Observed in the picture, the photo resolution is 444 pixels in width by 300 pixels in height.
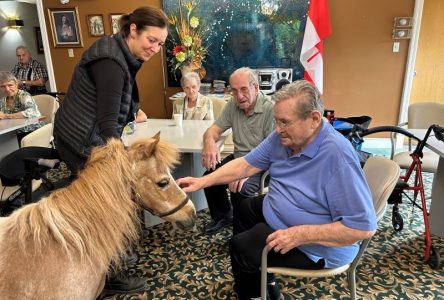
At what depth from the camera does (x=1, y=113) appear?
317 centimetres

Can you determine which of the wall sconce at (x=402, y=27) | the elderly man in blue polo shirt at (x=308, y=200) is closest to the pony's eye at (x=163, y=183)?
the elderly man in blue polo shirt at (x=308, y=200)

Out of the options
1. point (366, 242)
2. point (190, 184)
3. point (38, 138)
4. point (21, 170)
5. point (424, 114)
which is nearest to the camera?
point (366, 242)

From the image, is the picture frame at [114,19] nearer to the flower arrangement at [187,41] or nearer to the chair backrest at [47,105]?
the flower arrangement at [187,41]

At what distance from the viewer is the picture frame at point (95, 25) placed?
4.59 meters

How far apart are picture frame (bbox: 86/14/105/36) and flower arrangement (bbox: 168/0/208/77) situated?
43.6 inches

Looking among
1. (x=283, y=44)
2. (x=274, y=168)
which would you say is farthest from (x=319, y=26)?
(x=274, y=168)

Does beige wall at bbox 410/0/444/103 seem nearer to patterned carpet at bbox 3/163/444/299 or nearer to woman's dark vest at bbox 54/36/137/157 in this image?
patterned carpet at bbox 3/163/444/299

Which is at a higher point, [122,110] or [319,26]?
[319,26]

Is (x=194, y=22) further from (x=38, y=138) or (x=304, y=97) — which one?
(x=304, y=97)

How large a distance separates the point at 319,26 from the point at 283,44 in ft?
1.71

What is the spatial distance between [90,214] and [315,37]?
148 inches

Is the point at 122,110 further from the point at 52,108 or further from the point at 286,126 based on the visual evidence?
the point at 52,108

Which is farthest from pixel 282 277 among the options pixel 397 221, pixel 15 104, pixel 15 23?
pixel 15 23

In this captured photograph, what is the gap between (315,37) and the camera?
13.1 feet
